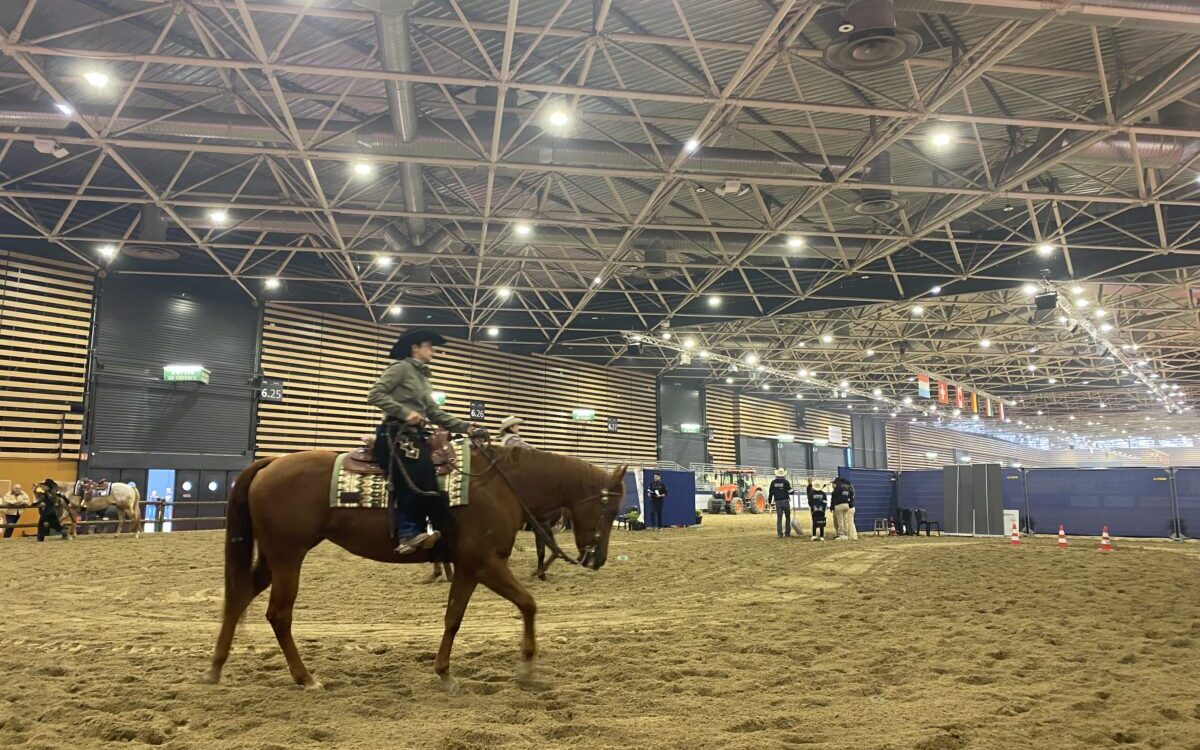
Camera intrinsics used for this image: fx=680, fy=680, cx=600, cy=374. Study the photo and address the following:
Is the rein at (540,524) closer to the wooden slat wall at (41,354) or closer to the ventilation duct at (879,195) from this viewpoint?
the ventilation duct at (879,195)

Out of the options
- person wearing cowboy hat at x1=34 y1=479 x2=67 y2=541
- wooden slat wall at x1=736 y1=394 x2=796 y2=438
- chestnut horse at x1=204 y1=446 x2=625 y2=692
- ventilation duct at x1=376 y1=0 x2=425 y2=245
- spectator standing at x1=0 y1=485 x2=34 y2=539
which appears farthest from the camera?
wooden slat wall at x1=736 y1=394 x2=796 y2=438

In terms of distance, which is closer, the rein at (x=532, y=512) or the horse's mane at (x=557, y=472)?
the rein at (x=532, y=512)

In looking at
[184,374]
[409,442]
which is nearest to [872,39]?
[409,442]

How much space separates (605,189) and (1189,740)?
15415 mm

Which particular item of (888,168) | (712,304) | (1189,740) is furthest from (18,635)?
(712,304)

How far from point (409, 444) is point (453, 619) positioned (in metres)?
1.22

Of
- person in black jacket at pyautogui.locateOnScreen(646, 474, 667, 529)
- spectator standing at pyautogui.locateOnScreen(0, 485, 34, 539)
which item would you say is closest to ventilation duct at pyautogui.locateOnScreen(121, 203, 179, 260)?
spectator standing at pyautogui.locateOnScreen(0, 485, 34, 539)

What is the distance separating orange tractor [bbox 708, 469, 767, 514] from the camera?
108 ft

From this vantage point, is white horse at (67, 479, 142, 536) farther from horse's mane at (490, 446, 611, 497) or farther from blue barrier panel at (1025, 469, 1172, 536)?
blue barrier panel at (1025, 469, 1172, 536)

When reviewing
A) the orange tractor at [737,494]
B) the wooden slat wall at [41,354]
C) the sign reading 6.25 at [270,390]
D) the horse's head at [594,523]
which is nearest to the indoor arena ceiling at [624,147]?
the wooden slat wall at [41,354]

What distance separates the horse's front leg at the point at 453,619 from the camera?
443 cm

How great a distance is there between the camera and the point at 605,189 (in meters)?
17.1

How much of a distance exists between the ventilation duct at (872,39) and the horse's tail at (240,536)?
27.1 ft

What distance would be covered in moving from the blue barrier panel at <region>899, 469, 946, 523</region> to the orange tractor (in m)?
11.0
